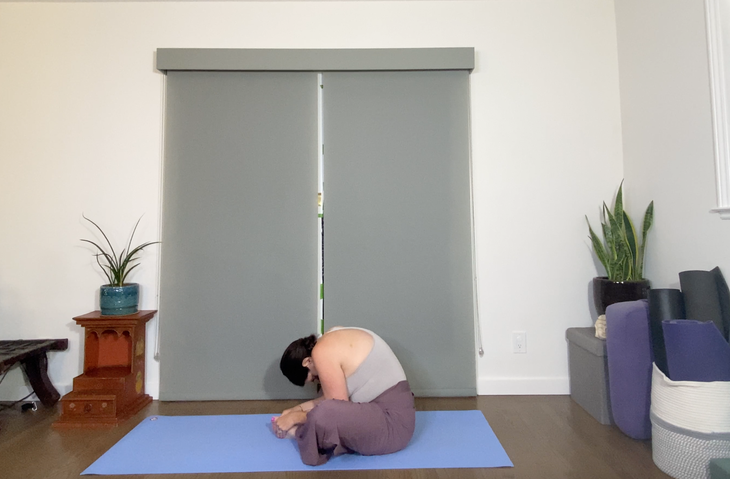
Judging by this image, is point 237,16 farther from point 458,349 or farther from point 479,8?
point 458,349

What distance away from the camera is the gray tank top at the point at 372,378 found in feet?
6.73

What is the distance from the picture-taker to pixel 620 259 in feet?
8.23

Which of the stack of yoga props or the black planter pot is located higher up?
the black planter pot

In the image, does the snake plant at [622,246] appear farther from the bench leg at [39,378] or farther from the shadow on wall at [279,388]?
the bench leg at [39,378]

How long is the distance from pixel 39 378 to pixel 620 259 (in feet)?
11.5

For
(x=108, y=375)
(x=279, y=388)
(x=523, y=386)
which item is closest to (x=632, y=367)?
(x=523, y=386)

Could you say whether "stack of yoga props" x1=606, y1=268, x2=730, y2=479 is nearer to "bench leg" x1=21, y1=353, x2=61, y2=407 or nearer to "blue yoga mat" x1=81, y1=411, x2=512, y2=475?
"blue yoga mat" x1=81, y1=411, x2=512, y2=475

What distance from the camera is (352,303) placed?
9.07 feet

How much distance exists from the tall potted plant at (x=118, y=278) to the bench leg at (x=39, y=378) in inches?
21.0

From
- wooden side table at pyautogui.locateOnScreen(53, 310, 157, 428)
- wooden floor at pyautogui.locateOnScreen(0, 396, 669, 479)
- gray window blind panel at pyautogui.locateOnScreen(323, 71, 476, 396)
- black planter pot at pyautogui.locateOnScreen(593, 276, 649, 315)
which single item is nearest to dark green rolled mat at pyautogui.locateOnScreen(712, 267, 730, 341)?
black planter pot at pyautogui.locateOnScreen(593, 276, 649, 315)

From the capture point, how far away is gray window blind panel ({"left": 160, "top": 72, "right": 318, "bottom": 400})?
2744mm

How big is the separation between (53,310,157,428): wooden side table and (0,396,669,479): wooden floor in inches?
3.0

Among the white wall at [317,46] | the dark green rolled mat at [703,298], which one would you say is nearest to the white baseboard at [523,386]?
the white wall at [317,46]

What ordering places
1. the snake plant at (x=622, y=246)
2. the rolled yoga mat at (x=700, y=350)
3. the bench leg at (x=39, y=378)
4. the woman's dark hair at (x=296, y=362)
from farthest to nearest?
the bench leg at (x=39, y=378), the snake plant at (x=622, y=246), the woman's dark hair at (x=296, y=362), the rolled yoga mat at (x=700, y=350)
